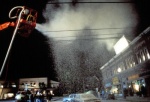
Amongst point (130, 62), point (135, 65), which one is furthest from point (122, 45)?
point (135, 65)

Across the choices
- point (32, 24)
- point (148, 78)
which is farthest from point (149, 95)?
point (32, 24)

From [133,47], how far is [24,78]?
52097 mm

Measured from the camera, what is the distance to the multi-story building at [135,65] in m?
23.7

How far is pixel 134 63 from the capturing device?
28.2 meters

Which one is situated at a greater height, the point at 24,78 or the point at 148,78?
the point at 24,78

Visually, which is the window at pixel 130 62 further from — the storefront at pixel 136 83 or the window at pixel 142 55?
the window at pixel 142 55

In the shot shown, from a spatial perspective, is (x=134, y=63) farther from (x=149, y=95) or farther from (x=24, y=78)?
(x=24, y=78)

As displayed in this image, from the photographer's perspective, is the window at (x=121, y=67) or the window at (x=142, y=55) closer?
the window at (x=142, y=55)

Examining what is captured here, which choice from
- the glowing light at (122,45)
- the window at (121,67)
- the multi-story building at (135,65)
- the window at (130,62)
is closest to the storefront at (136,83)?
the multi-story building at (135,65)

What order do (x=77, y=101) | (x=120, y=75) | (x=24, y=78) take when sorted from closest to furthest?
1. (x=77, y=101)
2. (x=120, y=75)
3. (x=24, y=78)

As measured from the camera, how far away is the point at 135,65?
90.0ft

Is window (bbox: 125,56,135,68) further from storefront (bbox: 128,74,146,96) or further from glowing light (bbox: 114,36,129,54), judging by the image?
glowing light (bbox: 114,36,129,54)

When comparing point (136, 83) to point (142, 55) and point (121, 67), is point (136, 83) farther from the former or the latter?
point (121, 67)

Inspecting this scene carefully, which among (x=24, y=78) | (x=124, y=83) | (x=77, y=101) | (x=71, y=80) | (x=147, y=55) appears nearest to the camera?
(x=77, y=101)
